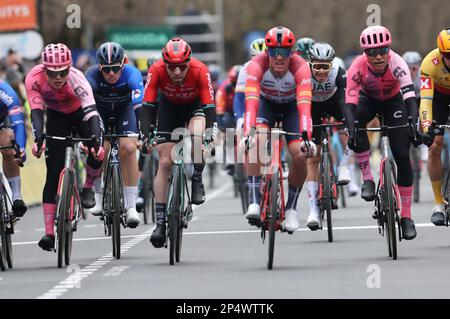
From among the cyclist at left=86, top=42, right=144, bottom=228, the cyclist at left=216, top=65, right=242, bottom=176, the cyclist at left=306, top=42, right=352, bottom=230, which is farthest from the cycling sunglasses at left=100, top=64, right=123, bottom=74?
the cyclist at left=216, top=65, right=242, bottom=176

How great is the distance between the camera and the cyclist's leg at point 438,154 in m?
16.0

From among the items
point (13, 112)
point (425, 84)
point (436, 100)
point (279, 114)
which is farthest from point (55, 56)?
point (436, 100)

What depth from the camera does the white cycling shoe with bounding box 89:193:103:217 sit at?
16531 millimetres

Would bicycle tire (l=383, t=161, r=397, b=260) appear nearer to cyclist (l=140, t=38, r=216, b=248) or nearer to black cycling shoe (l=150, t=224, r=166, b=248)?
cyclist (l=140, t=38, r=216, b=248)

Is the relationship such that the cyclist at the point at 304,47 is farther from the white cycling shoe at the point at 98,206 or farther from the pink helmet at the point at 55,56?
the pink helmet at the point at 55,56

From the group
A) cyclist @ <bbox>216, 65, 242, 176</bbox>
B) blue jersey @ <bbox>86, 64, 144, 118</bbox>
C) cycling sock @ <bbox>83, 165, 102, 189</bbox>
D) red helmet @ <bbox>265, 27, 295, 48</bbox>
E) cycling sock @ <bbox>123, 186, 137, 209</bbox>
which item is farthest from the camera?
cyclist @ <bbox>216, 65, 242, 176</bbox>

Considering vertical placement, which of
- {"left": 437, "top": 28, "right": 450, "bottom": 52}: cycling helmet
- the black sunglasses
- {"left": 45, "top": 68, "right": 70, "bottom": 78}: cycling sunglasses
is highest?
{"left": 437, "top": 28, "right": 450, "bottom": 52}: cycling helmet

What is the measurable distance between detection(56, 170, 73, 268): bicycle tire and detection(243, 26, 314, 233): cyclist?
1.67 metres

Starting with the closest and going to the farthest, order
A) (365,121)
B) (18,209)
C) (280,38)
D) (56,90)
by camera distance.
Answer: (280,38), (56,90), (18,209), (365,121)

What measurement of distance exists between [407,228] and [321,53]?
11.0 ft

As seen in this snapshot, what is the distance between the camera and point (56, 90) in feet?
49.4

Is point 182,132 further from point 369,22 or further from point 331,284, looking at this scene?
point 369,22

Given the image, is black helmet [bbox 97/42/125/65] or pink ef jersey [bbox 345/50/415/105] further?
black helmet [bbox 97/42/125/65]

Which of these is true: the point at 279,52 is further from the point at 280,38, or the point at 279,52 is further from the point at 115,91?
the point at 115,91
